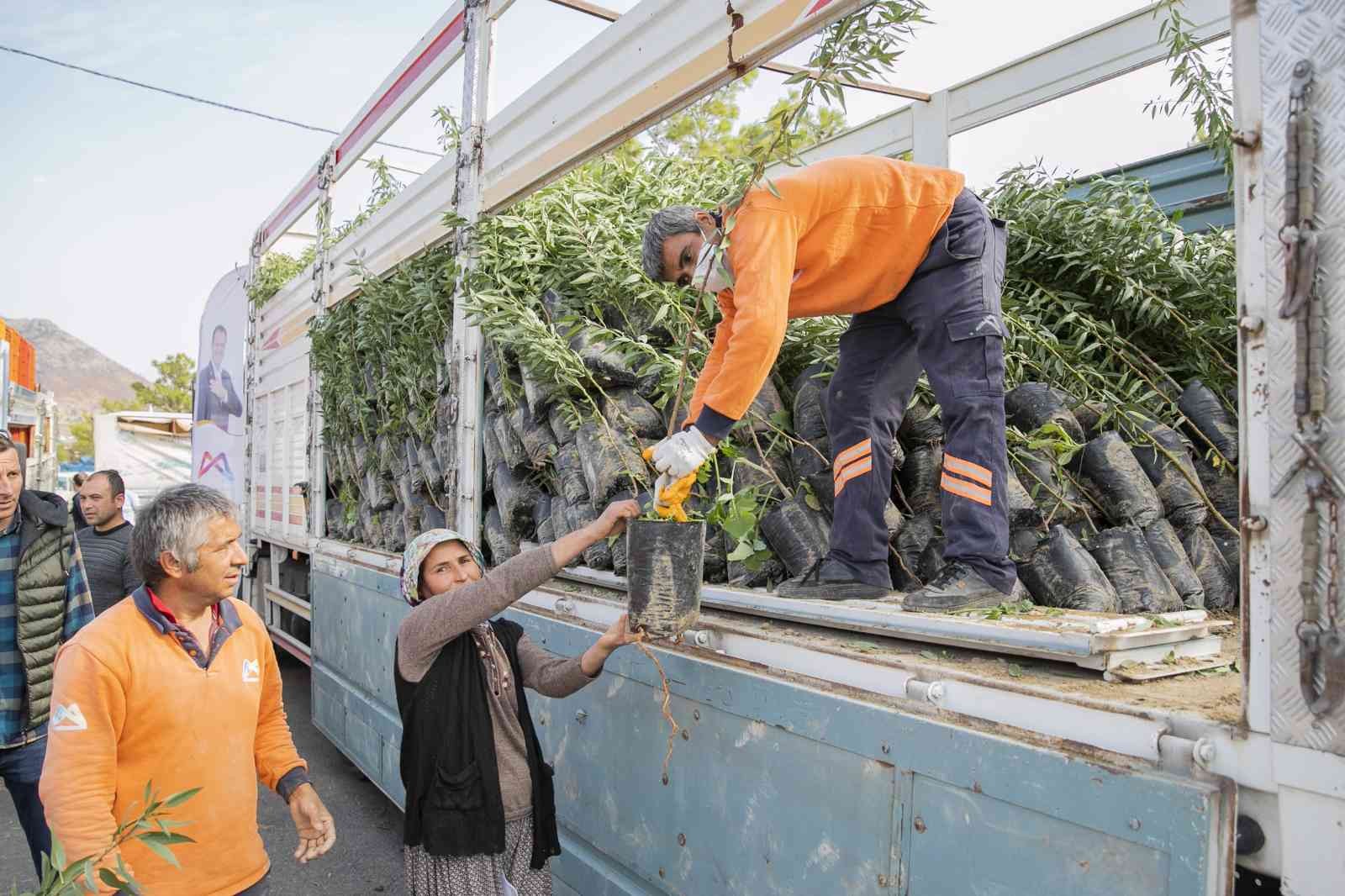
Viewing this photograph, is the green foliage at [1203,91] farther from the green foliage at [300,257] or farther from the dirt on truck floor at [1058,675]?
the green foliage at [300,257]

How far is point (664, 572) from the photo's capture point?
2125 millimetres

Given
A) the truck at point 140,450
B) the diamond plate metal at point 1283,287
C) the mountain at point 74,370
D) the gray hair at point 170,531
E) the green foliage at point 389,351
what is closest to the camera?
the diamond plate metal at point 1283,287

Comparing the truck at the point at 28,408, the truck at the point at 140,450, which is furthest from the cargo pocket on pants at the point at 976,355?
the truck at the point at 140,450

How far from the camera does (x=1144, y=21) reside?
396cm

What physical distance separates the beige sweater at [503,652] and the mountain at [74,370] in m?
152

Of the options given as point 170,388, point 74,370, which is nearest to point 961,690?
point 170,388

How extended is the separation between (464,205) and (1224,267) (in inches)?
115

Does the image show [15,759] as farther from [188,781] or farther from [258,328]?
[258,328]

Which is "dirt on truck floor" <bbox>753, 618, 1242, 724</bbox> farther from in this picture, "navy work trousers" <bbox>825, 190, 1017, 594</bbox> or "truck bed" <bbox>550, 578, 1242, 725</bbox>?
"navy work trousers" <bbox>825, 190, 1017, 594</bbox>

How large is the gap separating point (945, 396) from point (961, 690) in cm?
92

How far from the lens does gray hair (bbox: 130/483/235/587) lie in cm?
205

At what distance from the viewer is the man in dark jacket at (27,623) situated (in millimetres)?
3080

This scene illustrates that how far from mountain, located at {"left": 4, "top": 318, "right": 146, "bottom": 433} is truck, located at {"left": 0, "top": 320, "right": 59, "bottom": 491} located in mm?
132542

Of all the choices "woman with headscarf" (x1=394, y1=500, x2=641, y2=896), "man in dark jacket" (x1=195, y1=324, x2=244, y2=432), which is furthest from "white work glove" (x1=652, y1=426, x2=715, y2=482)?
"man in dark jacket" (x1=195, y1=324, x2=244, y2=432)
